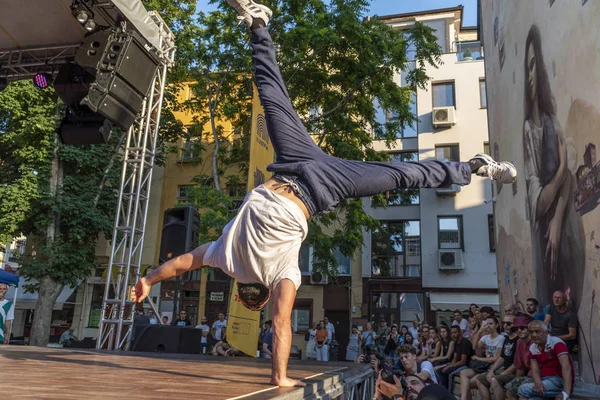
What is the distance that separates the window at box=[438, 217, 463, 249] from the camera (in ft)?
63.0

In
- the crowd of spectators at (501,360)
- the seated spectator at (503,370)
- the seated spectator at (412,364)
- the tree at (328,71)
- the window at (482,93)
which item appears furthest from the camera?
the window at (482,93)

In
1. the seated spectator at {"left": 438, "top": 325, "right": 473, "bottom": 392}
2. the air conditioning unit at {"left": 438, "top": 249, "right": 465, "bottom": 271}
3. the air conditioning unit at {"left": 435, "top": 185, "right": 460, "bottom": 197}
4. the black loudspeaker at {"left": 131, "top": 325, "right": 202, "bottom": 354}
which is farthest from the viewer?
the air conditioning unit at {"left": 435, "top": 185, "right": 460, "bottom": 197}

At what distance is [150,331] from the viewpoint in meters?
7.41

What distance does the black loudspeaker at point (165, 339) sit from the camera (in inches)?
285

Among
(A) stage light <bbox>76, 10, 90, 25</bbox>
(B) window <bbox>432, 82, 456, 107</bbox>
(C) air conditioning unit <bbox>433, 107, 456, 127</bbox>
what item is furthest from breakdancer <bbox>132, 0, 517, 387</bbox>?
(B) window <bbox>432, 82, 456, 107</bbox>

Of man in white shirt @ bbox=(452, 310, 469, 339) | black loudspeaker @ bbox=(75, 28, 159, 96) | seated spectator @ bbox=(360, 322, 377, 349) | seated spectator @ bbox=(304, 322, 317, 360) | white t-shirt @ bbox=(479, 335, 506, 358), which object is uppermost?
black loudspeaker @ bbox=(75, 28, 159, 96)

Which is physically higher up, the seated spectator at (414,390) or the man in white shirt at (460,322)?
the man in white shirt at (460,322)

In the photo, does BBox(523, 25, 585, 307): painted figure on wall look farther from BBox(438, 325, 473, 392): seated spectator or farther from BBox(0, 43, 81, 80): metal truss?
BBox(0, 43, 81, 80): metal truss

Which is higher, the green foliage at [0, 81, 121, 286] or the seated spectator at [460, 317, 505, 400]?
the green foliage at [0, 81, 121, 286]

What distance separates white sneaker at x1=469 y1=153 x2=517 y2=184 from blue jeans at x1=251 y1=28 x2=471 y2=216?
11.3 inches

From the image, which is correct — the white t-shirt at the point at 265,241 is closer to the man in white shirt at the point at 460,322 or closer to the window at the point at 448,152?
the man in white shirt at the point at 460,322

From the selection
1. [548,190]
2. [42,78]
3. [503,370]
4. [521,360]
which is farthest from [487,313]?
[42,78]

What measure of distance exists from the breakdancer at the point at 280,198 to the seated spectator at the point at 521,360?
145 inches

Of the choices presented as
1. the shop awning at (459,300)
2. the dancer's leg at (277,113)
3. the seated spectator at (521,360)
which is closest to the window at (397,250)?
the shop awning at (459,300)
